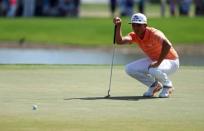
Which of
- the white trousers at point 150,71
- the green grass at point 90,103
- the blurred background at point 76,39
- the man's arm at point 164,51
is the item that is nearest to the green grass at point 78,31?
the blurred background at point 76,39

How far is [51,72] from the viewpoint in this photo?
2152 centimetres

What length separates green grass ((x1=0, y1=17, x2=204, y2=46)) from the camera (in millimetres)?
39138

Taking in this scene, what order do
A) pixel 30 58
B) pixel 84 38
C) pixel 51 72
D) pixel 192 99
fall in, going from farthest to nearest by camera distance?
pixel 84 38, pixel 30 58, pixel 51 72, pixel 192 99

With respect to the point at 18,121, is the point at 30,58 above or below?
below

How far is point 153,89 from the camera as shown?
17.0 metres

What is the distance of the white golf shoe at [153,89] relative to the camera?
55.7 ft

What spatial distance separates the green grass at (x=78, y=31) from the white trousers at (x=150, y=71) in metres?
21.1

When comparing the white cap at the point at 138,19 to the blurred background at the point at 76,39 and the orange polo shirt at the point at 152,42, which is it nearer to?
the orange polo shirt at the point at 152,42

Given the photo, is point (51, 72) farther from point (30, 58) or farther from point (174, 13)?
point (174, 13)

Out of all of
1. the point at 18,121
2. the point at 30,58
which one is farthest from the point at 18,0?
the point at 18,121

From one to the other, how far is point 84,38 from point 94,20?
225 inches

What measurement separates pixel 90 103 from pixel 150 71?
155 centimetres

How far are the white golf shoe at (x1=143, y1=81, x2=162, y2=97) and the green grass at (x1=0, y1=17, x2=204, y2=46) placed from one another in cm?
2129

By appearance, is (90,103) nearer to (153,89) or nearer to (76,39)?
(153,89)
